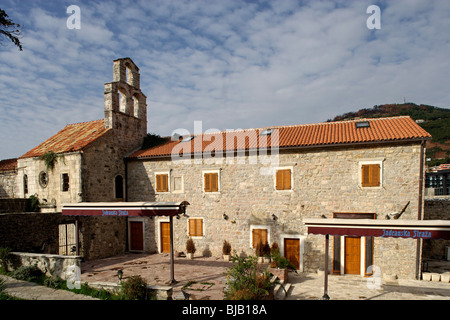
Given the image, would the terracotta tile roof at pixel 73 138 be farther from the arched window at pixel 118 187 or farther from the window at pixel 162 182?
the window at pixel 162 182

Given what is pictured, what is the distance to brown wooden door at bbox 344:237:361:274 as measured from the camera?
1268 cm

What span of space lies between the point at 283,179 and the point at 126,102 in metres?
11.5

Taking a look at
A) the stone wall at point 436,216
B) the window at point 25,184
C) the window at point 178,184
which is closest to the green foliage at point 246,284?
the window at point 178,184

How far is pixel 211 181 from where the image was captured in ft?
49.5

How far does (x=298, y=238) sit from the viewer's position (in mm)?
13406

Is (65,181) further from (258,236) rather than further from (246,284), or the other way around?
(246,284)

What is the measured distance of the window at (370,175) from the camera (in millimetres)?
12305

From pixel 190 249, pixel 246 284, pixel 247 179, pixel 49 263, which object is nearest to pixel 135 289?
pixel 246 284

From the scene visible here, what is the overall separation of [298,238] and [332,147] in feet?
16.1
